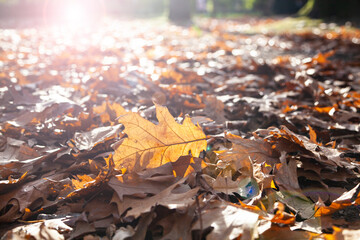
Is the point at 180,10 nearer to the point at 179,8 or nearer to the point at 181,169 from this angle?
the point at 179,8

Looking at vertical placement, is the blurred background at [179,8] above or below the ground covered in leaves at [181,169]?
above

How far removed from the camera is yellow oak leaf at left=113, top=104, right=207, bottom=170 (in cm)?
128

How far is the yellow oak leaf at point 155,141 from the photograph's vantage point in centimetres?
128

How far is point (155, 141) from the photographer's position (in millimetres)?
1318

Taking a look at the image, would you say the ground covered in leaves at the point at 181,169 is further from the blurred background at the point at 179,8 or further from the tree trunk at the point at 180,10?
the tree trunk at the point at 180,10

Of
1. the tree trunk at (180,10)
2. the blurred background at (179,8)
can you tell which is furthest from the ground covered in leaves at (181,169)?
the tree trunk at (180,10)

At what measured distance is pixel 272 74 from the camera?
3352 mm

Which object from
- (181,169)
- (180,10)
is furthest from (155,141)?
(180,10)

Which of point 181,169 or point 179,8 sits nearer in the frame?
point 181,169

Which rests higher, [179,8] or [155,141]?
[179,8]

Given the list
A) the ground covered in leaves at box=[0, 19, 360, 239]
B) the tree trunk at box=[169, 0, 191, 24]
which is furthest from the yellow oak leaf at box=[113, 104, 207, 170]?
the tree trunk at box=[169, 0, 191, 24]

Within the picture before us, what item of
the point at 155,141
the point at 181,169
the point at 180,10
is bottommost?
the point at 181,169

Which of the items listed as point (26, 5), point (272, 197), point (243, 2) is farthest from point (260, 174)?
point (243, 2)

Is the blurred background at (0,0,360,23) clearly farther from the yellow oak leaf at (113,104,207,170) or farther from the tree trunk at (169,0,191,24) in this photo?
the yellow oak leaf at (113,104,207,170)
